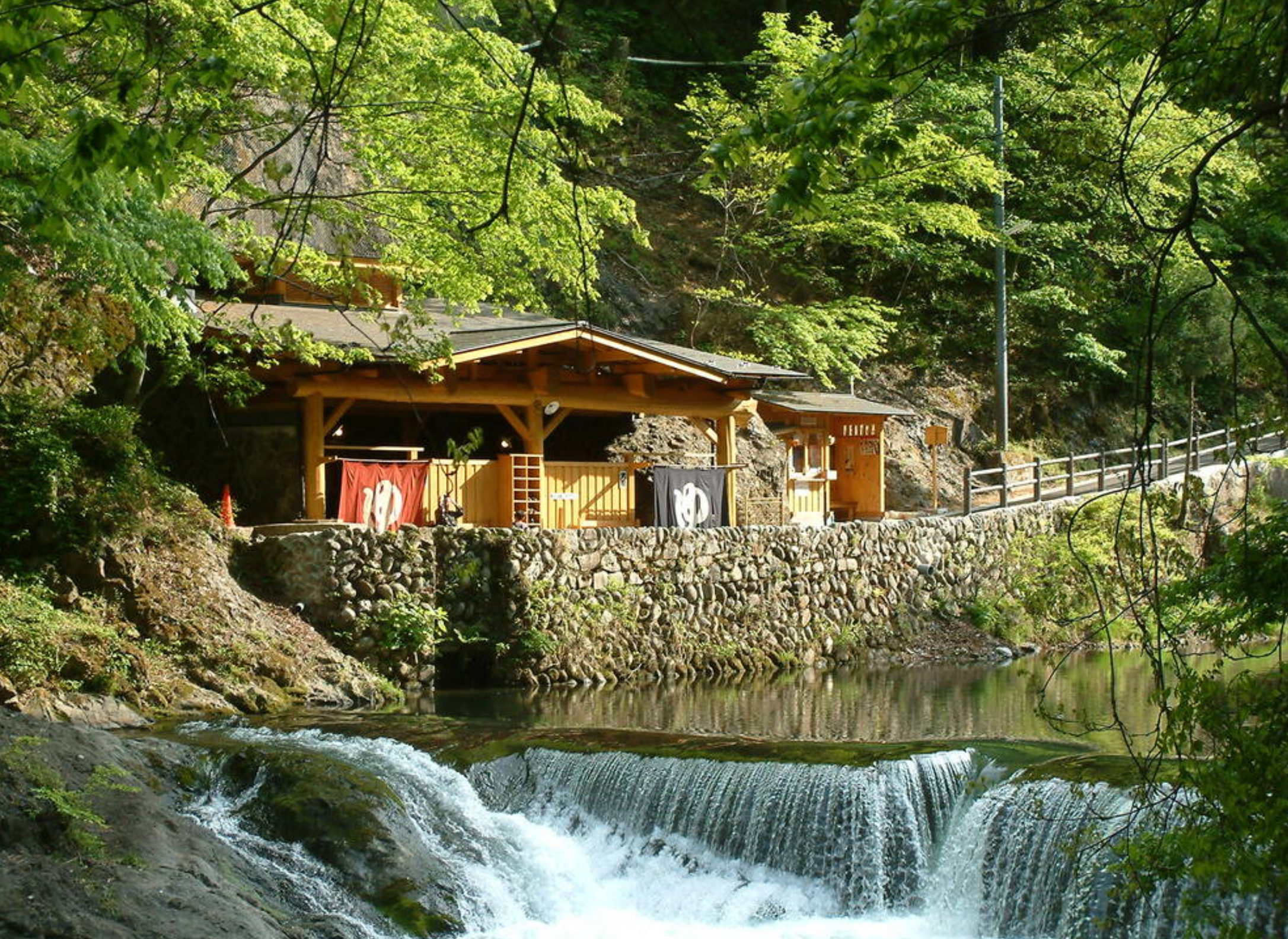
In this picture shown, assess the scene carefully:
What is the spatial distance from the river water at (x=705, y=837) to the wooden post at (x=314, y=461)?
5.37 metres

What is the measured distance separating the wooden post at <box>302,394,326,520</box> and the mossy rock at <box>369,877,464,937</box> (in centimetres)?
883

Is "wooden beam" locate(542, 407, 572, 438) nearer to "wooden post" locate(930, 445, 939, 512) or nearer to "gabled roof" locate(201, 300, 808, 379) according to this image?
"gabled roof" locate(201, 300, 808, 379)

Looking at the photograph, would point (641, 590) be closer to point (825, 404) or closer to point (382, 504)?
point (382, 504)

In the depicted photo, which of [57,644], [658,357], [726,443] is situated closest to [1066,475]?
[726,443]

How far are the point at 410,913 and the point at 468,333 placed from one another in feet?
38.1

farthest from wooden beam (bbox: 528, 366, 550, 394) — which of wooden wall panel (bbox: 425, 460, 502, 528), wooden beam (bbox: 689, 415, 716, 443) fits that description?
wooden beam (bbox: 689, 415, 716, 443)

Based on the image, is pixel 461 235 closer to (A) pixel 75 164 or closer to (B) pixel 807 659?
(B) pixel 807 659

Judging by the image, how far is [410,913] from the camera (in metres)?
9.82

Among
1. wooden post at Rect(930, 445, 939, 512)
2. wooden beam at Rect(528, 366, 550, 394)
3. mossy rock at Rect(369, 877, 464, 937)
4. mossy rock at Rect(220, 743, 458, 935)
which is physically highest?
wooden beam at Rect(528, 366, 550, 394)

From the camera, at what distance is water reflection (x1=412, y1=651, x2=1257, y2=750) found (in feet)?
48.1

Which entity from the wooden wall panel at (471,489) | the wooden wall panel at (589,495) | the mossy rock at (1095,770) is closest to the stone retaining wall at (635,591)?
the wooden wall panel at (471,489)

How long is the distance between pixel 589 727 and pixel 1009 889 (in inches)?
195

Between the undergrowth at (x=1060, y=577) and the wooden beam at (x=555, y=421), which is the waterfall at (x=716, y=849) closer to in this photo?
the wooden beam at (x=555, y=421)

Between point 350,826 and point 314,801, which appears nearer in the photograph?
point 350,826
